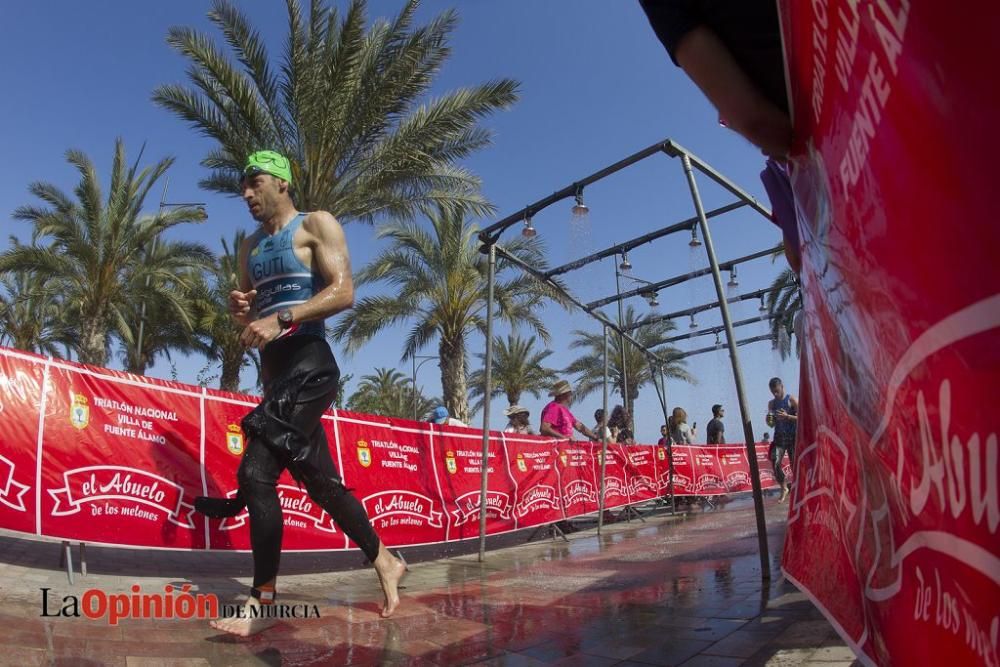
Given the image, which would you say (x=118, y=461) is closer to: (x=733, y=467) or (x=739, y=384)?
(x=739, y=384)

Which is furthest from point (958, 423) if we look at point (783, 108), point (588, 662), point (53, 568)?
point (53, 568)

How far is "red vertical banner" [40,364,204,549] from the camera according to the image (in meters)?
3.42

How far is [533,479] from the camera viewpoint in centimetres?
746

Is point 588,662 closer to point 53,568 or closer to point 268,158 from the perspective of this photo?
point 268,158

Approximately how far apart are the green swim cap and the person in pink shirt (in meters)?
6.47

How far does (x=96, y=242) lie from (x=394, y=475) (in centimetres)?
1551

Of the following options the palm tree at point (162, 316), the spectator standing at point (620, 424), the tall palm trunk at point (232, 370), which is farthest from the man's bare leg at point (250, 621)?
the tall palm trunk at point (232, 370)

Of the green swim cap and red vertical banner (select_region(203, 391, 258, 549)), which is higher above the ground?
the green swim cap

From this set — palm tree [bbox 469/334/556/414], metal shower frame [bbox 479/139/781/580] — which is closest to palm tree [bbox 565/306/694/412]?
palm tree [bbox 469/334/556/414]

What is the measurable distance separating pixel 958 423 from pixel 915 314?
0.35 feet

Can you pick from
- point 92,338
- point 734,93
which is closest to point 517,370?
point 92,338

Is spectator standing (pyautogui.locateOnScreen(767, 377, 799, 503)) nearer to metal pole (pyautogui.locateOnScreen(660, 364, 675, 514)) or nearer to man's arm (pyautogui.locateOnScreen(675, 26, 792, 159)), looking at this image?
metal pole (pyautogui.locateOnScreen(660, 364, 675, 514))

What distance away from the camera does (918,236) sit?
A: 555 millimetres

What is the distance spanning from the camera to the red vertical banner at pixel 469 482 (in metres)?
6.03
